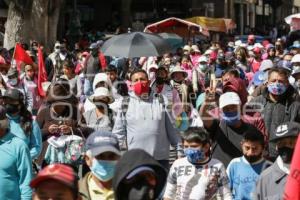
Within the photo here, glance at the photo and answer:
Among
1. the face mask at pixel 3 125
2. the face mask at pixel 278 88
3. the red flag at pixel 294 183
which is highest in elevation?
the red flag at pixel 294 183

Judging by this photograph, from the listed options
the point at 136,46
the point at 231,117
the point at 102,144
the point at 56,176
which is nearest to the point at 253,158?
the point at 231,117

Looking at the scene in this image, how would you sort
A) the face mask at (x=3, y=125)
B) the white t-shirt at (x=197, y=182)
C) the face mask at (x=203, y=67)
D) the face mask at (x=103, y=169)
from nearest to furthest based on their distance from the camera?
1. the face mask at (x=103, y=169)
2. the face mask at (x=3, y=125)
3. the white t-shirt at (x=197, y=182)
4. the face mask at (x=203, y=67)

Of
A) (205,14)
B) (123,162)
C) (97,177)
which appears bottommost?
(205,14)

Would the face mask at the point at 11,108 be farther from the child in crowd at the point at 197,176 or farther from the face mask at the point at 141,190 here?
the face mask at the point at 141,190

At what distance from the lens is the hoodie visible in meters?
3.58

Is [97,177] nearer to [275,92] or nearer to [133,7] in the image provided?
[275,92]

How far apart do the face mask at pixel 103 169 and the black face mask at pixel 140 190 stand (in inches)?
40.0

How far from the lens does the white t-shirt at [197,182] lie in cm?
597

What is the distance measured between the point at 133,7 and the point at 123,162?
43983mm

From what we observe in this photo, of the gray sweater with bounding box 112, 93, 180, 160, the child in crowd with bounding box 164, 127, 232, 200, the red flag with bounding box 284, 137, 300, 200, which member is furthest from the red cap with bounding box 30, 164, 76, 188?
the gray sweater with bounding box 112, 93, 180, 160

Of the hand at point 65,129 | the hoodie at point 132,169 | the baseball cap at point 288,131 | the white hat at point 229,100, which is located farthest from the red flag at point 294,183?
the hand at point 65,129

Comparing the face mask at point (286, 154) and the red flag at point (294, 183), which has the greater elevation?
the red flag at point (294, 183)

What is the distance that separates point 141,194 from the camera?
3.53 metres

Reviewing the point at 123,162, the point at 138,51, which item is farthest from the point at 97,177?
the point at 138,51
